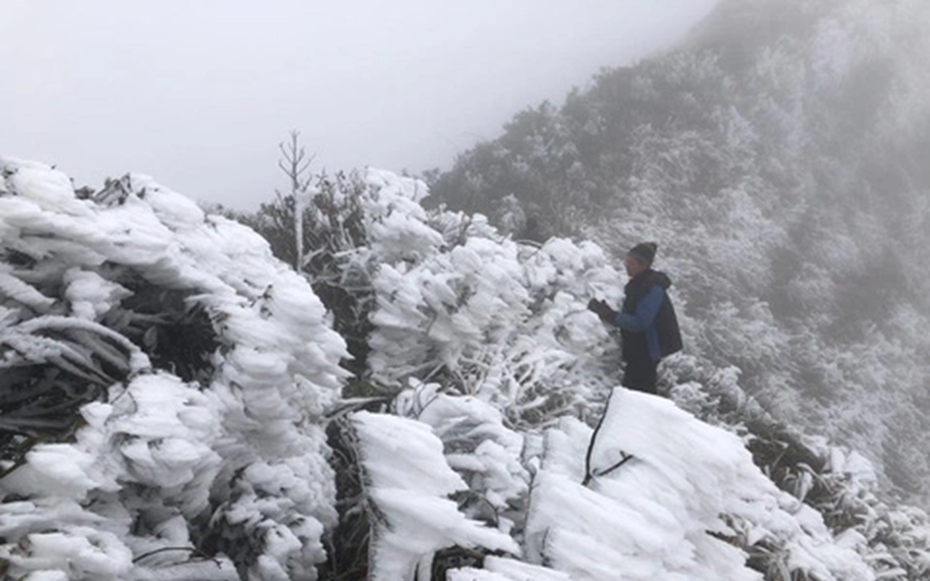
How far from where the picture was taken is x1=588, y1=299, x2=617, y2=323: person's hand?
6.30 m

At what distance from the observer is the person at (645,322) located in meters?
5.84

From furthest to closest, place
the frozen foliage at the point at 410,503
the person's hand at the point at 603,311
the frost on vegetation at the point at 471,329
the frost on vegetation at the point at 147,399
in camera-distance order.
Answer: the person's hand at the point at 603,311
the frost on vegetation at the point at 471,329
the frozen foliage at the point at 410,503
the frost on vegetation at the point at 147,399

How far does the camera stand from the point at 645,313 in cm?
584

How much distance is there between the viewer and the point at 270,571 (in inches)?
83.8

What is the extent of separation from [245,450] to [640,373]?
4216 mm

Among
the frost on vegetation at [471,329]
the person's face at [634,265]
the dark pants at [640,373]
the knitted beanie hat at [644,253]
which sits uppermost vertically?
the knitted beanie hat at [644,253]

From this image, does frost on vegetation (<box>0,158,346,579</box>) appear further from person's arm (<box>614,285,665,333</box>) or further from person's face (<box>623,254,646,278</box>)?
person's face (<box>623,254,646,278</box>)

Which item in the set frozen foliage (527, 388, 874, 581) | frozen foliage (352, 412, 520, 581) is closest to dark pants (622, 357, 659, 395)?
frozen foliage (527, 388, 874, 581)

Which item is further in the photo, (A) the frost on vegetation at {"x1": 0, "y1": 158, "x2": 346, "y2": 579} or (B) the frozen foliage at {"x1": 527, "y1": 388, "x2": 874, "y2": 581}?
(B) the frozen foliage at {"x1": 527, "y1": 388, "x2": 874, "y2": 581}

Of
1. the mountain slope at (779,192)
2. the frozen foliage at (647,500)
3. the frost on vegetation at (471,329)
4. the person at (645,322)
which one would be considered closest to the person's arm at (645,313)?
the person at (645,322)

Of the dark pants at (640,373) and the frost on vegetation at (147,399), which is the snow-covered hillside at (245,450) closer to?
the frost on vegetation at (147,399)

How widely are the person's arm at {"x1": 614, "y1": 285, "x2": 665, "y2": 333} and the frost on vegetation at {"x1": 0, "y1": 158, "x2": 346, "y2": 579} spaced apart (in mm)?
3508

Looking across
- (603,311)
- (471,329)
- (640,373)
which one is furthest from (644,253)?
(471,329)

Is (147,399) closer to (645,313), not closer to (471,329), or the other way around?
(471,329)
